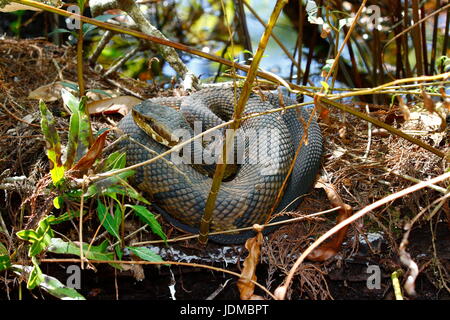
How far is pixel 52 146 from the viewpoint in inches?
117

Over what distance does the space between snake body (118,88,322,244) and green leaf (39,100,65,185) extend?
1.56 ft

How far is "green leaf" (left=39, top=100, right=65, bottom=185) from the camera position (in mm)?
2945

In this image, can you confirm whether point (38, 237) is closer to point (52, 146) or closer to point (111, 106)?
point (52, 146)

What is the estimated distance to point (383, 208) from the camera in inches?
128

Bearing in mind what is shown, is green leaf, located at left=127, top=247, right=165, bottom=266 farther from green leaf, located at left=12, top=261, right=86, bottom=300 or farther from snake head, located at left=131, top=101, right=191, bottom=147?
snake head, located at left=131, top=101, right=191, bottom=147

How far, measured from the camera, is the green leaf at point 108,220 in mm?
2959

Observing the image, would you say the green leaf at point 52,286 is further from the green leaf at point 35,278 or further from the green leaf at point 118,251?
the green leaf at point 118,251

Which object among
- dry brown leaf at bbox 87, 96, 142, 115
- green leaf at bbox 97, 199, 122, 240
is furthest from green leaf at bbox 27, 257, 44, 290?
dry brown leaf at bbox 87, 96, 142, 115

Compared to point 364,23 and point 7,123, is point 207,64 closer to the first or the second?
point 364,23

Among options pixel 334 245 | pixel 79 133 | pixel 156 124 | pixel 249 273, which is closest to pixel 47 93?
pixel 156 124

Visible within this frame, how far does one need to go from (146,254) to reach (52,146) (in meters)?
0.76

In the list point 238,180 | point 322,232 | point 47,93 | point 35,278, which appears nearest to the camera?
point 35,278

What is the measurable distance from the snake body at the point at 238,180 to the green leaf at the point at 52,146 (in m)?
0.48

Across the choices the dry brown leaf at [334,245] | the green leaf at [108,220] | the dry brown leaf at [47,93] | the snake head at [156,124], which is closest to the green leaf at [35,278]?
the green leaf at [108,220]
